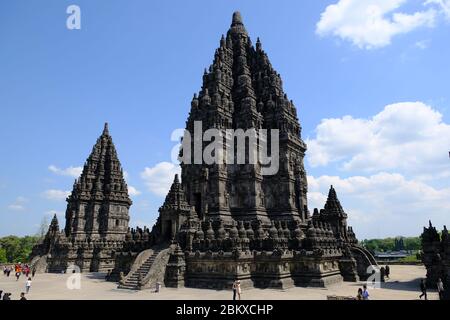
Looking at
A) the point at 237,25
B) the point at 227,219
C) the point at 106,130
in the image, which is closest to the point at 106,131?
the point at 106,130

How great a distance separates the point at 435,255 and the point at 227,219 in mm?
19516

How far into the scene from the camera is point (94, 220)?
56.9 metres

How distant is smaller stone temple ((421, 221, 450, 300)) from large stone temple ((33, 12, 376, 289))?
223 inches

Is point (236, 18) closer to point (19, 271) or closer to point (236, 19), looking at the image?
point (236, 19)

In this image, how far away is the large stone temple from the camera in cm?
2808

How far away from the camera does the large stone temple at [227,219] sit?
28.1 metres

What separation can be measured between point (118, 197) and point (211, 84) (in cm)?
2837

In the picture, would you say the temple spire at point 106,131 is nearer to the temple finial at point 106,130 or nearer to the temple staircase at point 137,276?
the temple finial at point 106,130

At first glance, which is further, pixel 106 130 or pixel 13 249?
pixel 13 249

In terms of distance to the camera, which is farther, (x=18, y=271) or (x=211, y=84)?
(x=211, y=84)
